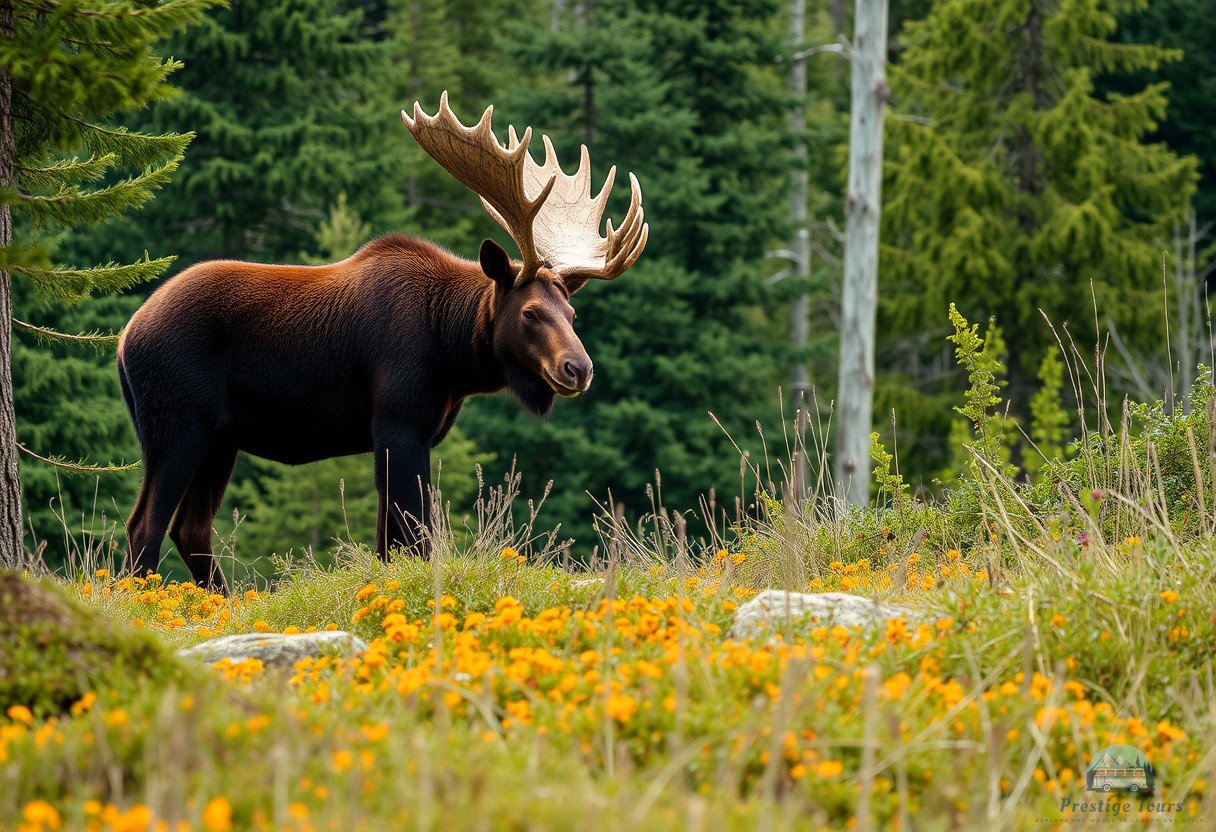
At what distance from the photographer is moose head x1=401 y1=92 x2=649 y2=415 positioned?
8.02 m

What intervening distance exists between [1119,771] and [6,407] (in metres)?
5.41

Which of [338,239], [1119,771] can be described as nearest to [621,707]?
[1119,771]

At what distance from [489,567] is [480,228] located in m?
23.0

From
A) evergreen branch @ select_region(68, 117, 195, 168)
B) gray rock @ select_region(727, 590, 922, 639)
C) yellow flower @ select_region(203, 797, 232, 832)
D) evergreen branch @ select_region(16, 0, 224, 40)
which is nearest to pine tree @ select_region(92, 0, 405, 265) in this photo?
evergreen branch @ select_region(68, 117, 195, 168)

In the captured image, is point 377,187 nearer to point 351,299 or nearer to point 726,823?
point 351,299

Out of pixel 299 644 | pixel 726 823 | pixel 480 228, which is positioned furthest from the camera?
pixel 480 228

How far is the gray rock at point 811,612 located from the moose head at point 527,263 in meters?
2.78

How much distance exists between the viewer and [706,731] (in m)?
3.83

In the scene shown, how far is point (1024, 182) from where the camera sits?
2211 cm

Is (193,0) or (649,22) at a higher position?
(649,22)

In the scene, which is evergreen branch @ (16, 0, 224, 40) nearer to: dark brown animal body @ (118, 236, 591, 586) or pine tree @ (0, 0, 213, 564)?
pine tree @ (0, 0, 213, 564)

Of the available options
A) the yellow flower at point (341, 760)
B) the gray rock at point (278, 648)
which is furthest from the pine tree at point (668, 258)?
the yellow flower at point (341, 760)

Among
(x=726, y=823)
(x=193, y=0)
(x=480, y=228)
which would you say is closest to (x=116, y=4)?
(x=193, y=0)

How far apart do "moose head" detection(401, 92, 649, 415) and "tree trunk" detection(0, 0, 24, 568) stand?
209 centimetres
